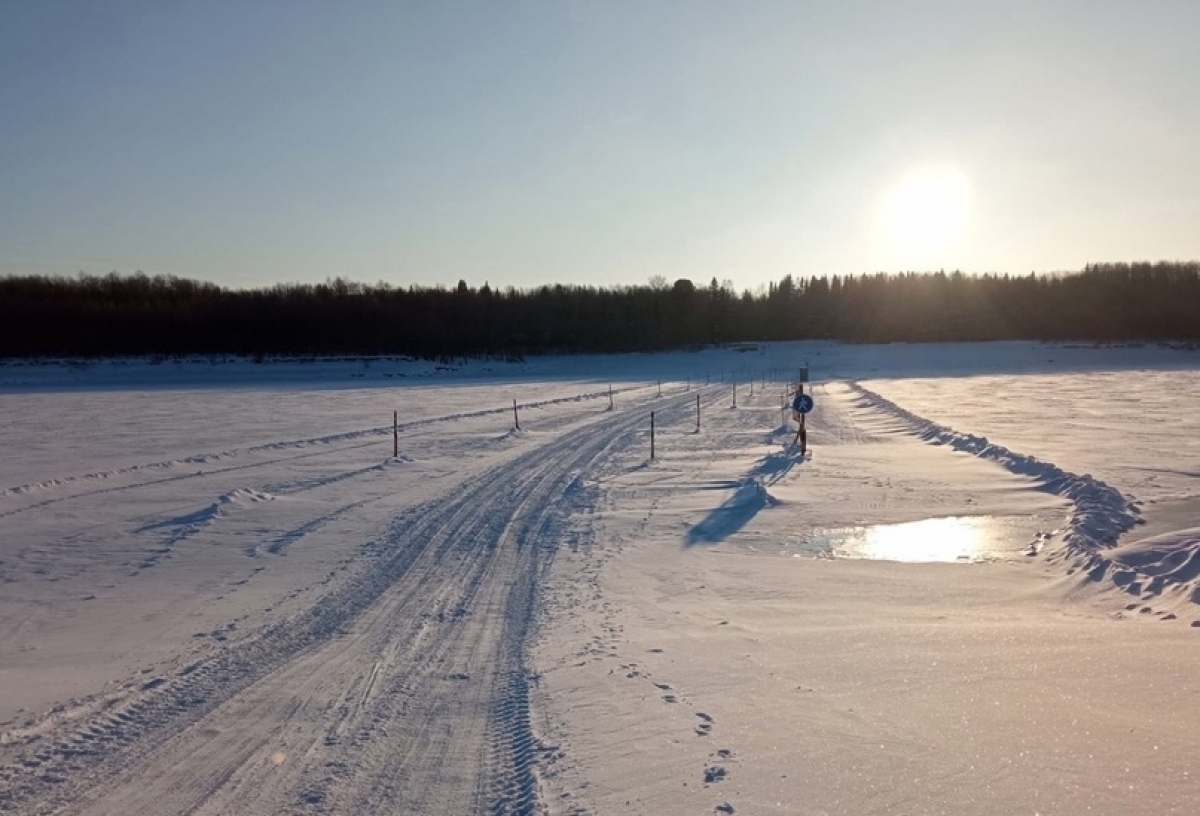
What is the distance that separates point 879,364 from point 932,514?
81.4 m

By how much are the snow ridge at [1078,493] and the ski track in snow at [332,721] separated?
7041 millimetres

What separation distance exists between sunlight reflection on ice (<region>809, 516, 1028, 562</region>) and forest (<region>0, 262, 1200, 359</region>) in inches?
3389

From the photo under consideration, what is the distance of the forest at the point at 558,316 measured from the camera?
328 ft

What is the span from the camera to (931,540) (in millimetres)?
13023

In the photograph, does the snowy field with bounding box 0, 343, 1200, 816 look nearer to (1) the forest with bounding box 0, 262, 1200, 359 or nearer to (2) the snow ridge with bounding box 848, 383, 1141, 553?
(2) the snow ridge with bounding box 848, 383, 1141, 553

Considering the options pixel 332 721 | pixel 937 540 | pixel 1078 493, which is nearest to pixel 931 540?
pixel 937 540

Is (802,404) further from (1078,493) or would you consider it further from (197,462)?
(197,462)

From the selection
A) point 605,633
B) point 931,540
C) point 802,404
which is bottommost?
point 931,540

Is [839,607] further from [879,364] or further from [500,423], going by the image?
[879,364]

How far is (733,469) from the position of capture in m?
20.9

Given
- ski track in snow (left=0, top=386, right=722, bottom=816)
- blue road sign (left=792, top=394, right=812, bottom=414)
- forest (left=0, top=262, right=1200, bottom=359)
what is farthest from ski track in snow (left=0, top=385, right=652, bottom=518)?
forest (left=0, top=262, right=1200, bottom=359)

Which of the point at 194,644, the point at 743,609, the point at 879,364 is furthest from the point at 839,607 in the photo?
the point at 879,364

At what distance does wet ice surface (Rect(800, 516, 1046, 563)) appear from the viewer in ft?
39.5

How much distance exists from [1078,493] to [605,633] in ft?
34.6
